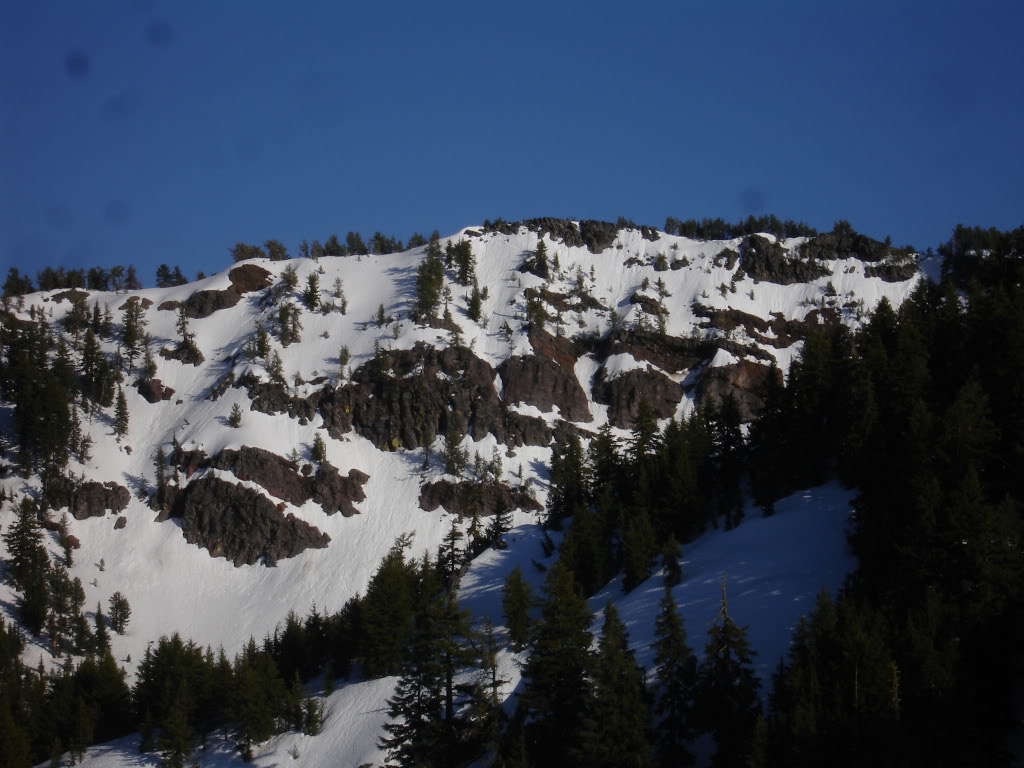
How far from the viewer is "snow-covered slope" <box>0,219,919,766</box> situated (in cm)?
5150

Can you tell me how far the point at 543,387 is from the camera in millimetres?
114562

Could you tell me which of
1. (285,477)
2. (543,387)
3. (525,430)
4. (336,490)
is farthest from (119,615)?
(543,387)

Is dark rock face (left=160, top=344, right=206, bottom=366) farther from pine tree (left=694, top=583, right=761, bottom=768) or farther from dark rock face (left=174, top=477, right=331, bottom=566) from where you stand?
pine tree (left=694, top=583, right=761, bottom=768)

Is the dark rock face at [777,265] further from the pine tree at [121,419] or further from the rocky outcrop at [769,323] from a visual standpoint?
the pine tree at [121,419]

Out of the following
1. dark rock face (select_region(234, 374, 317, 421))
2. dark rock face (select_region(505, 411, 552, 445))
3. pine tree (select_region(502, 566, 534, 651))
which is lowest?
pine tree (select_region(502, 566, 534, 651))

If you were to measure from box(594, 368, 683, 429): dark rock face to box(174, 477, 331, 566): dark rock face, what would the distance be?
42.0m

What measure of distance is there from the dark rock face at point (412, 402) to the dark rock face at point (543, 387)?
2.85 metres

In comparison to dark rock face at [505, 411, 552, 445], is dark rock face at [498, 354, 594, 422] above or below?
above

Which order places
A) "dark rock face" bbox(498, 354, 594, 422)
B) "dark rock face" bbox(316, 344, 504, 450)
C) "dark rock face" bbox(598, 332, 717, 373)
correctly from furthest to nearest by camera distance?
"dark rock face" bbox(598, 332, 717, 373), "dark rock face" bbox(498, 354, 594, 422), "dark rock face" bbox(316, 344, 504, 450)

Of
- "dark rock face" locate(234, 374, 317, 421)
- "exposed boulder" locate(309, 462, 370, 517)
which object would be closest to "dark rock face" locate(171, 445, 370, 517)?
"exposed boulder" locate(309, 462, 370, 517)

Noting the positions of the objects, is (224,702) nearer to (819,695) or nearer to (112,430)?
(819,695)

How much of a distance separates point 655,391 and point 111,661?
7395 cm

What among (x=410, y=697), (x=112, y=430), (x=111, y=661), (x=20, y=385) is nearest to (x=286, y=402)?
(x=112, y=430)

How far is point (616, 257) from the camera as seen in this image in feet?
469
